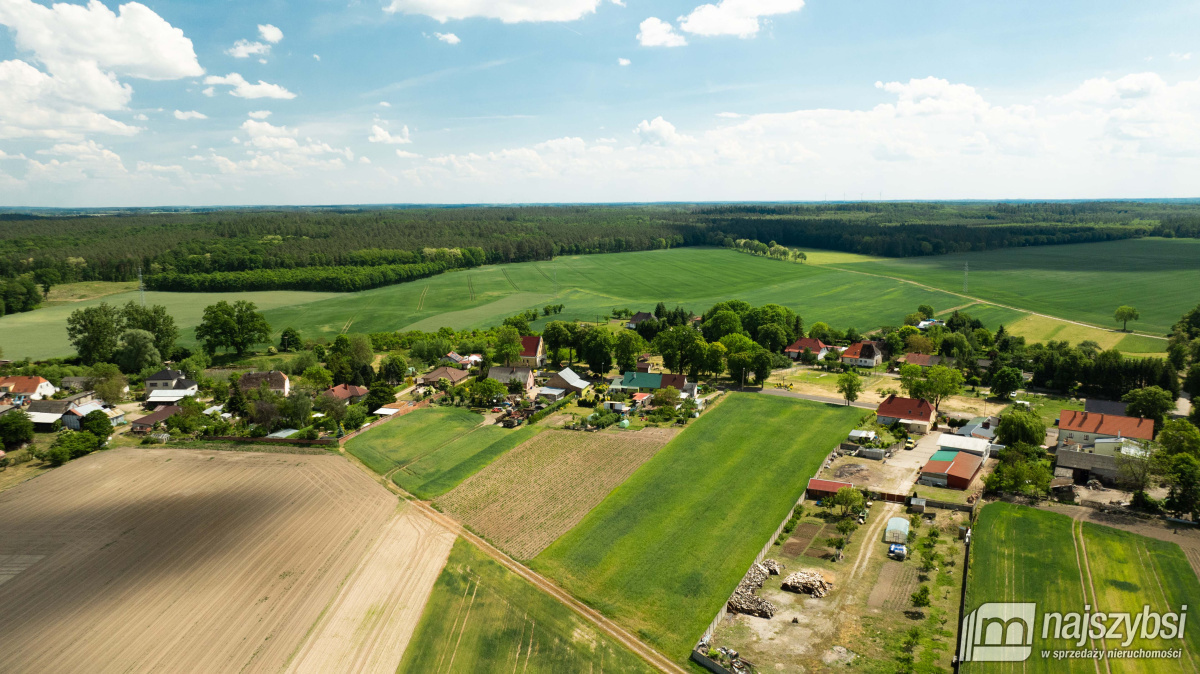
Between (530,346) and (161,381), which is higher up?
(530,346)

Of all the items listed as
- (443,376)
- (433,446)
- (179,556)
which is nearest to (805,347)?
(443,376)

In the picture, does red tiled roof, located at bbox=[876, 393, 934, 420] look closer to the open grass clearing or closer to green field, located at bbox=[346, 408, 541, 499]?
green field, located at bbox=[346, 408, 541, 499]

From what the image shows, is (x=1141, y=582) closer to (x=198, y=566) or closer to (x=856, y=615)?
(x=856, y=615)

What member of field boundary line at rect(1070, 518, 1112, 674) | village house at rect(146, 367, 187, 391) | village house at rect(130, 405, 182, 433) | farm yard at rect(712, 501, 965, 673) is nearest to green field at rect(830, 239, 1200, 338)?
field boundary line at rect(1070, 518, 1112, 674)

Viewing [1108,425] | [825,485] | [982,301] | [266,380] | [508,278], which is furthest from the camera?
[508,278]

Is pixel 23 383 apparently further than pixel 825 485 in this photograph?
Yes

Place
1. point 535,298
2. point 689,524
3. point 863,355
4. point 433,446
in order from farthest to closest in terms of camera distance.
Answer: point 535,298 → point 863,355 → point 433,446 → point 689,524
